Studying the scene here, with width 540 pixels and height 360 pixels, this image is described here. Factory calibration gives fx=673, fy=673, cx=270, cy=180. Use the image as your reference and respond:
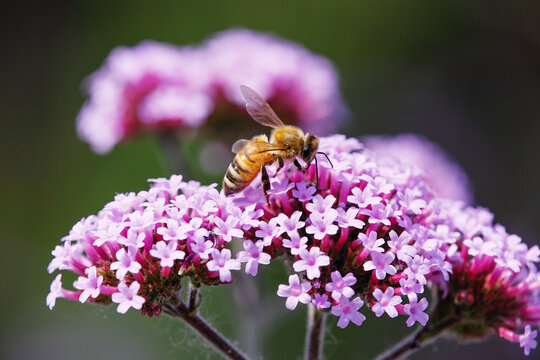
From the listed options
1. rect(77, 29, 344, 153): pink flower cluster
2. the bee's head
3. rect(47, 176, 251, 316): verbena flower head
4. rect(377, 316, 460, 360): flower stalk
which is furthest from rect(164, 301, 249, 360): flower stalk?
rect(77, 29, 344, 153): pink flower cluster

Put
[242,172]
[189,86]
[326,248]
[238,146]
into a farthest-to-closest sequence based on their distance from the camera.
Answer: [189,86] < [238,146] < [242,172] < [326,248]

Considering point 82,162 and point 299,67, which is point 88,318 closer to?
point 82,162

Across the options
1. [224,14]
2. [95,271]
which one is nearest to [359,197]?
[95,271]

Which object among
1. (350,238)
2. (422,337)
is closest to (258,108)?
(350,238)

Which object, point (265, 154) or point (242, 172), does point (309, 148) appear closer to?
point (265, 154)

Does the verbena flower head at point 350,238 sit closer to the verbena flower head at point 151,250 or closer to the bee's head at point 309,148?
the bee's head at point 309,148

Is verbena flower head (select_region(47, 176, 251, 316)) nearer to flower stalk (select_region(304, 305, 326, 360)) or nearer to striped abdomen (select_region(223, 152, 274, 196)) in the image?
striped abdomen (select_region(223, 152, 274, 196))

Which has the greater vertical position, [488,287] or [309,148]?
[309,148]
